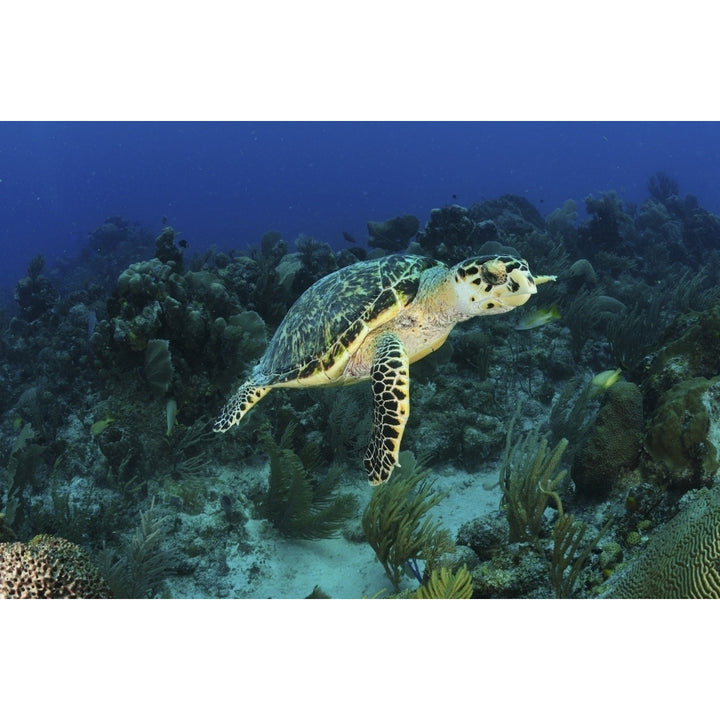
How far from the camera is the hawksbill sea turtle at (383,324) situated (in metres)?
3.75

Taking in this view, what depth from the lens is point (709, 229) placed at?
1647cm

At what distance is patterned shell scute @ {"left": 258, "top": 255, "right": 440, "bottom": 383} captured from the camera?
13.8ft

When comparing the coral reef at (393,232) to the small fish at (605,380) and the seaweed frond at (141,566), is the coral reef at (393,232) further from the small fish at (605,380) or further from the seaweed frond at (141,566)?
the seaweed frond at (141,566)

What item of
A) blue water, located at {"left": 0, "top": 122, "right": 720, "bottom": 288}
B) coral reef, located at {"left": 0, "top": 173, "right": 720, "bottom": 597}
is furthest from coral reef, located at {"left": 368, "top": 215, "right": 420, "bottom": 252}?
blue water, located at {"left": 0, "top": 122, "right": 720, "bottom": 288}

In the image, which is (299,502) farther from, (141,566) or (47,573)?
(47,573)

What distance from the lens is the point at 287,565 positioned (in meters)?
4.24

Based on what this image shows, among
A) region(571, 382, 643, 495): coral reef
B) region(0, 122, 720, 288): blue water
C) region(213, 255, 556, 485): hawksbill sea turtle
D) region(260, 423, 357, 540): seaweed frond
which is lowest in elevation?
region(260, 423, 357, 540): seaweed frond

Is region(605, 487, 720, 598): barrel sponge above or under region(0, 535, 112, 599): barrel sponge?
above

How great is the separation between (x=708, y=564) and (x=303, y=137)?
111373 mm

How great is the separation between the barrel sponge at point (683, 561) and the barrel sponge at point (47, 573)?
312 cm

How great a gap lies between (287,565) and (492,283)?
2.96 meters

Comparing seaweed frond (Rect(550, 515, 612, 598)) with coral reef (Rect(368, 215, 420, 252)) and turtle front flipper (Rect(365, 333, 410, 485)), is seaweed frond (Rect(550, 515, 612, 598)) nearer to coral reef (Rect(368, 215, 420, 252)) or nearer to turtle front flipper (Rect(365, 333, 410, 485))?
turtle front flipper (Rect(365, 333, 410, 485))

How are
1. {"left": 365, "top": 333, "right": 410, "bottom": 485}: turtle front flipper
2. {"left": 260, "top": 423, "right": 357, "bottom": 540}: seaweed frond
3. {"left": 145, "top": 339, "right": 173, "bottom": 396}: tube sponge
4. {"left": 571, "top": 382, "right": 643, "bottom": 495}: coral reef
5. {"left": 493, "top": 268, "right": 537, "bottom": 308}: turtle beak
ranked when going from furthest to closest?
{"left": 145, "top": 339, "right": 173, "bottom": 396}: tube sponge
{"left": 260, "top": 423, "right": 357, "bottom": 540}: seaweed frond
{"left": 571, "top": 382, "right": 643, "bottom": 495}: coral reef
{"left": 493, "top": 268, "right": 537, "bottom": 308}: turtle beak
{"left": 365, "top": 333, "right": 410, "bottom": 485}: turtle front flipper

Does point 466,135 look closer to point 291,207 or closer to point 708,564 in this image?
point 291,207
